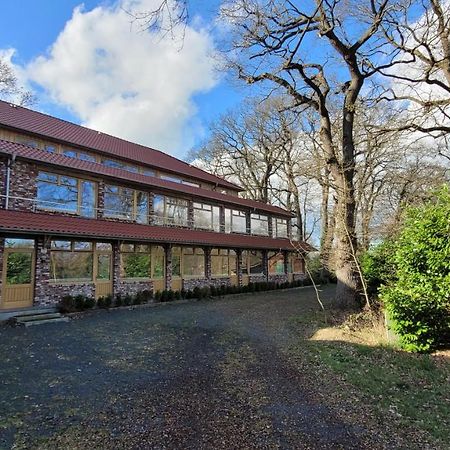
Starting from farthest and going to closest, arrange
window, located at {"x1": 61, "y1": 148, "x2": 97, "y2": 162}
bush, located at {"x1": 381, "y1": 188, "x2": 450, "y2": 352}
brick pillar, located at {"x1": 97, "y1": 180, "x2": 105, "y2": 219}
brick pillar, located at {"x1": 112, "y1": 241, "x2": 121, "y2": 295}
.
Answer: window, located at {"x1": 61, "y1": 148, "x2": 97, "y2": 162} → brick pillar, located at {"x1": 97, "y1": 180, "x2": 105, "y2": 219} → brick pillar, located at {"x1": 112, "y1": 241, "x2": 121, "y2": 295} → bush, located at {"x1": 381, "y1": 188, "x2": 450, "y2": 352}

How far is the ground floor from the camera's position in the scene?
1245 cm

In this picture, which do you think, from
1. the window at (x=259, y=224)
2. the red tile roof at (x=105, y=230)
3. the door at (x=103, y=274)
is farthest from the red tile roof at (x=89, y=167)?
the door at (x=103, y=274)

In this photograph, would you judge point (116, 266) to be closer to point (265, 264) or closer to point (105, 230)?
point (105, 230)

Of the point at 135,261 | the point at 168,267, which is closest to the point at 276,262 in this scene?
the point at 168,267

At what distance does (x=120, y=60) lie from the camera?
17.7ft

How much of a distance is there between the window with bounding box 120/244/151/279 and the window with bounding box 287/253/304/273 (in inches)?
535

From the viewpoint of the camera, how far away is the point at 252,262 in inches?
950

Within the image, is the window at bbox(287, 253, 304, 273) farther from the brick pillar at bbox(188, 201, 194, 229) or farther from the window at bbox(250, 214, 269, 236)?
the brick pillar at bbox(188, 201, 194, 229)

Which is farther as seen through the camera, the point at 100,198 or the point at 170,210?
the point at 170,210

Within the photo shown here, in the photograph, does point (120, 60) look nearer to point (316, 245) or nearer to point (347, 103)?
point (347, 103)

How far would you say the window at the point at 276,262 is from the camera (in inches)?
1008

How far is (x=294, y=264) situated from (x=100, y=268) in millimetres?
17201

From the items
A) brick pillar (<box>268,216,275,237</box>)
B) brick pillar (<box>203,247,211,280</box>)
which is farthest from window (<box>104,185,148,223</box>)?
brick pillar (<box>268,216,275,237</box>)

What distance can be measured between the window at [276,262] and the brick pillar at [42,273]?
15761 millimetres
